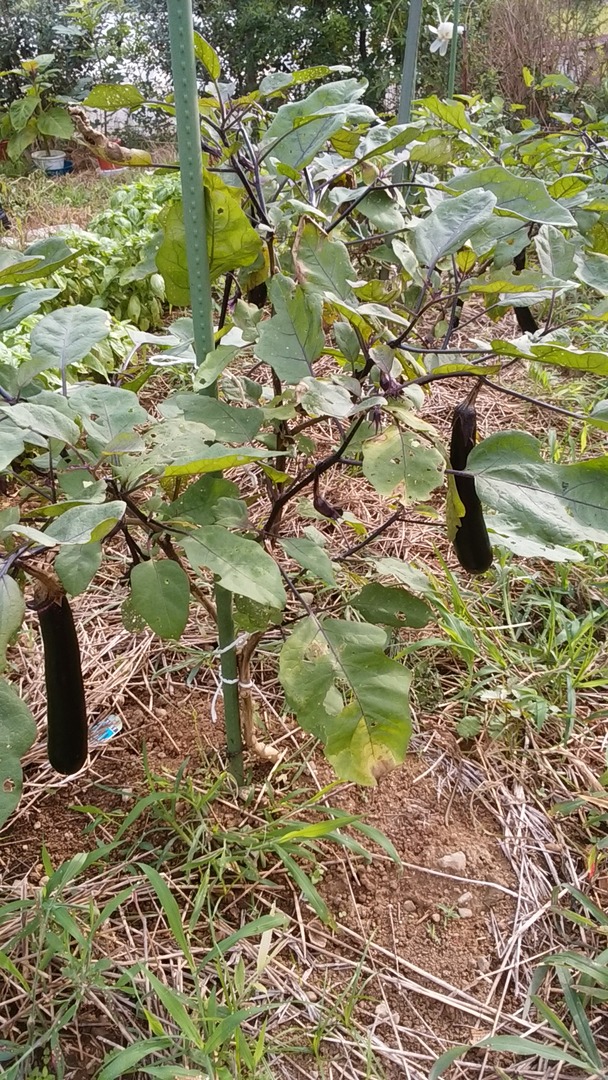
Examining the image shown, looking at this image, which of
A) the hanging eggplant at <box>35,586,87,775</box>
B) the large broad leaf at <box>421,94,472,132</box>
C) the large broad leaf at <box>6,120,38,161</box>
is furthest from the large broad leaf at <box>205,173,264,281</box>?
the large broad leaf at <box>6,120,38,161</box>

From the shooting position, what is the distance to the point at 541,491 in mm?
594

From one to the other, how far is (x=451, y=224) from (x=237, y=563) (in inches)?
13.3

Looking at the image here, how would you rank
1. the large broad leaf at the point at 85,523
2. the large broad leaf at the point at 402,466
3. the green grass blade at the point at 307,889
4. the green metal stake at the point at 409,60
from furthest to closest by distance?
the green metal stake at the point at 409,60 → the green grass blade at the point at 307,889 → the large broad leaf at the point at 402,466 → the large broad leaf at the point at 85,523

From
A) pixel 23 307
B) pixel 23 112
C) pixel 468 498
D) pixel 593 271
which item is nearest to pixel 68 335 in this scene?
pixel 23 307

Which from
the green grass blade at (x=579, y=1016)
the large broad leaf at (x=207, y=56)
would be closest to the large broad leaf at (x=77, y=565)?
the large broad leaf at (x=207, y=56)

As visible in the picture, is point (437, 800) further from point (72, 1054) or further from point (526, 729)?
point (72, 1054)

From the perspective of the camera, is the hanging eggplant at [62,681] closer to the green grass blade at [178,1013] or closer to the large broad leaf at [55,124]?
the green grass blade at [178,1013]

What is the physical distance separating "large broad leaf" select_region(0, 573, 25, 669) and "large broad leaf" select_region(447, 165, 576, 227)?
1.66 ft

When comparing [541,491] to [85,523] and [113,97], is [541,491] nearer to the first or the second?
[85,523]

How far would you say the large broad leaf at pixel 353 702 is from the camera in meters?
0.66

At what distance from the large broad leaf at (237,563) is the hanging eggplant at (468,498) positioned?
195 millimetres

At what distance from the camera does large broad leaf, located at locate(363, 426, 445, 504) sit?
583 mm

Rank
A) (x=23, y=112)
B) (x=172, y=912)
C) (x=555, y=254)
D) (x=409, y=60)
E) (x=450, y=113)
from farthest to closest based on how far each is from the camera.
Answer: (x=23, y=112) → (x=409, y=60) → (x=450, y=113) → (x=172, y=912) → (x=555, y=254)

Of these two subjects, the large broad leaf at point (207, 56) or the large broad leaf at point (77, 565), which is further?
the large broad leaf at point (207, 56)
